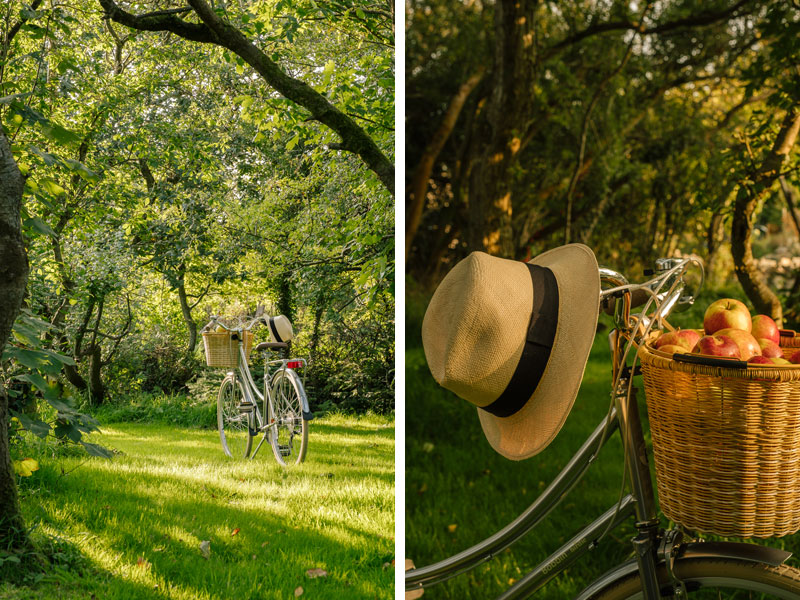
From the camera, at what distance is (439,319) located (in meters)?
1.15

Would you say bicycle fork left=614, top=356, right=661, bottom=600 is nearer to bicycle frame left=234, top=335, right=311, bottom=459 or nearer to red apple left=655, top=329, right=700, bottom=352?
red apple left=655, top=329, right=700, bottom=352

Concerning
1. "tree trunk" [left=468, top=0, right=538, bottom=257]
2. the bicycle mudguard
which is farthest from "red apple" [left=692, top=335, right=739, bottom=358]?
"tree trunk" [left=468, top=0, right=538, bottom=257]

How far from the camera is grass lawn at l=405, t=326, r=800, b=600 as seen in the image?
2.16 metres

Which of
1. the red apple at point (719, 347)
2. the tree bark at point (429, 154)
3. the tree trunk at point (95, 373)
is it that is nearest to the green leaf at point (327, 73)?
the tree trunk at point (95, 373)

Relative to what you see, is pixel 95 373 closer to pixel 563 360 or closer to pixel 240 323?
pixel 240 323

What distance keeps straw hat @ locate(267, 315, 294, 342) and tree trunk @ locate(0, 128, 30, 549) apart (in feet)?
1.98

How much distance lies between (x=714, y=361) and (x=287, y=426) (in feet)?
4.02

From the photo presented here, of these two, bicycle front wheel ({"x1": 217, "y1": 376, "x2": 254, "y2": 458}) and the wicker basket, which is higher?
the wicker basket

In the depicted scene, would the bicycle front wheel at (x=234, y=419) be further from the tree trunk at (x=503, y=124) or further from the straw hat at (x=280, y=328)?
the tree trunk at (x=503, y=124)

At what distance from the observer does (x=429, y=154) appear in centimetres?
493

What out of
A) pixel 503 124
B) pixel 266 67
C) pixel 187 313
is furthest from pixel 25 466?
pixel 503 124

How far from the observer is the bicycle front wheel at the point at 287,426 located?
1.80 meters

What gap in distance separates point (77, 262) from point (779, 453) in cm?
152

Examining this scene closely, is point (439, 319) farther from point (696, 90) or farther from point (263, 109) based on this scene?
point (696, 90)
